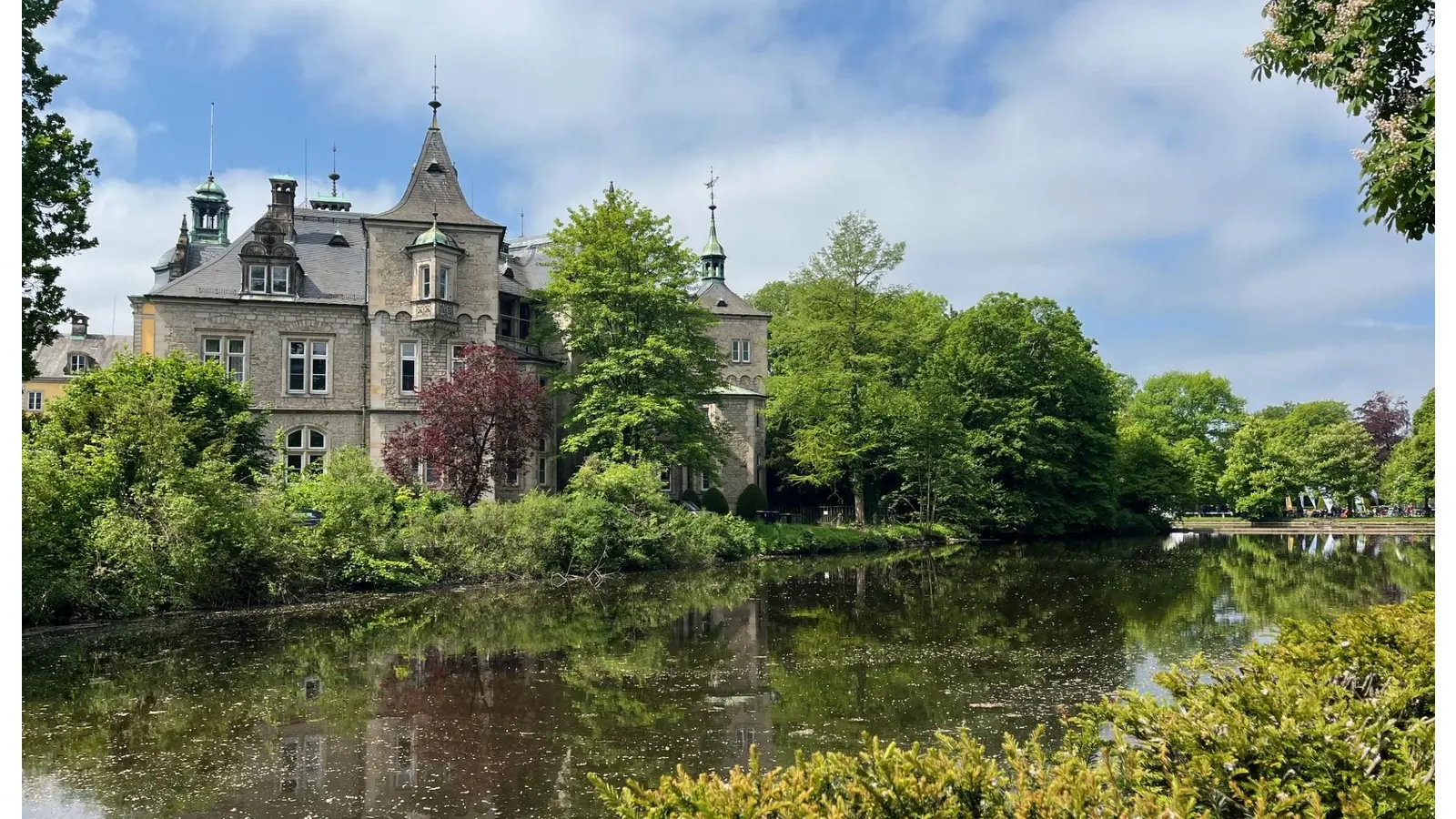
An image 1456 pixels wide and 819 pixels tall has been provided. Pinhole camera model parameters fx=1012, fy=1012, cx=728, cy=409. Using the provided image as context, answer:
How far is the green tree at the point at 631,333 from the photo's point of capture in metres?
33.1

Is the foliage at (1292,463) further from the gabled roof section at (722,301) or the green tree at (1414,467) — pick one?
the gabled roof section at (722,301)

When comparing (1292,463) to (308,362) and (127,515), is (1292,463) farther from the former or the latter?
(127,515)

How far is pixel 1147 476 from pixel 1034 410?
13.5 metres

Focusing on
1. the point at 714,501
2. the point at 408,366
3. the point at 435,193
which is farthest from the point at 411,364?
the point at 714,501

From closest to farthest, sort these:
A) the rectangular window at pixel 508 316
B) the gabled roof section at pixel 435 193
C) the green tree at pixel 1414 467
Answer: the gabled roof section at pixel 435 193, the rectangular window at pixel 508 316, the green tree at pixel 1414 467

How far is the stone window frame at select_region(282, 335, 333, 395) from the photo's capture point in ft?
108

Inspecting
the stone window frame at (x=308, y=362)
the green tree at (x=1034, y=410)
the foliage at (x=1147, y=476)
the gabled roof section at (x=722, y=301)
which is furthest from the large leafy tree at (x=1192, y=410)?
the stone window frame at (x=308, y=362)

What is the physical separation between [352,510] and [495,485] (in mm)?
10713

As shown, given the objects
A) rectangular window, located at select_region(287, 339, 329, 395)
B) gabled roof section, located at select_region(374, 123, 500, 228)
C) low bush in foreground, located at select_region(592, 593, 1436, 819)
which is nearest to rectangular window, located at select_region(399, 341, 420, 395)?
rectangular window, located at select_region(287, 339, 329, 395)

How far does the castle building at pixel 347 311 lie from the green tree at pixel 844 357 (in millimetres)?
7274

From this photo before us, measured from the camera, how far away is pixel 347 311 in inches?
1320

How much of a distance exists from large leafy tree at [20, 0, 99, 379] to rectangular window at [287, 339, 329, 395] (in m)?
17.8
